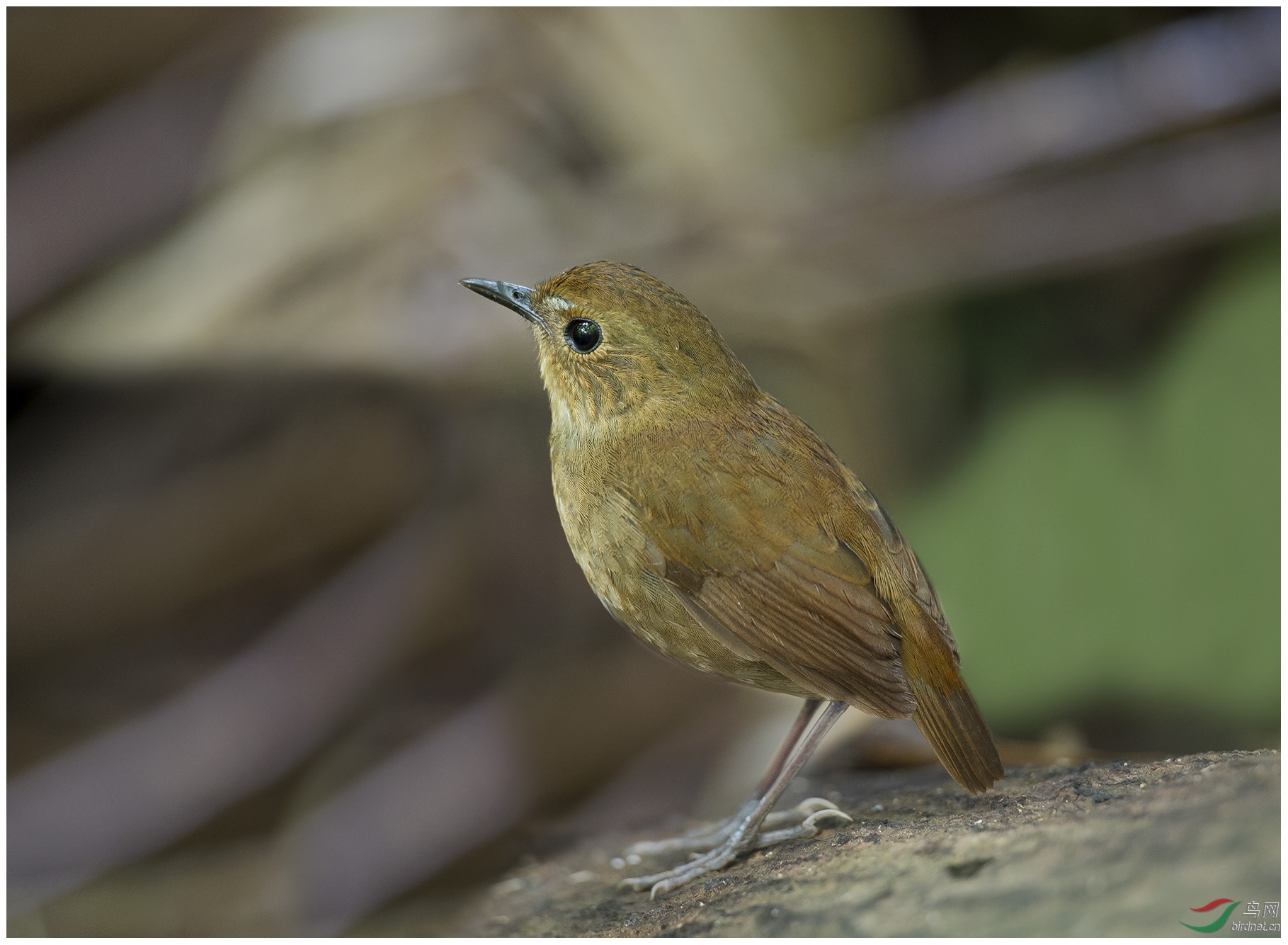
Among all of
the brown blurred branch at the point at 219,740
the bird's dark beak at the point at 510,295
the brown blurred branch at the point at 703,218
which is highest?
the brown blurred branch at the point at 703,218

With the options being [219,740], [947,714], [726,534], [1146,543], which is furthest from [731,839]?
[219,740]

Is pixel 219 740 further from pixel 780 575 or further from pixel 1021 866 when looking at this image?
pixel 1021 866

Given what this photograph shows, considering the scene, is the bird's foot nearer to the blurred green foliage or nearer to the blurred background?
the blurred background

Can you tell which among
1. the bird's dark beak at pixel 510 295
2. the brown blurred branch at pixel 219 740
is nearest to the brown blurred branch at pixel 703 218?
the brown blurred branch at pixel 219 740

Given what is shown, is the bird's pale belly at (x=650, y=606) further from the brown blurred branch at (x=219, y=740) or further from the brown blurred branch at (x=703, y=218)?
the brown blurred branch at (x=219, y=740)

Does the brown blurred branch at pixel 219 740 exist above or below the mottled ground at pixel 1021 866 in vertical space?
above

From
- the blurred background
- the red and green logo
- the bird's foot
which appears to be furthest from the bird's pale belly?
the blurred background

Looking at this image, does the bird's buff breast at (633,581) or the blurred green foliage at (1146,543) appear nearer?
the bird's buff breast at (633,581)
